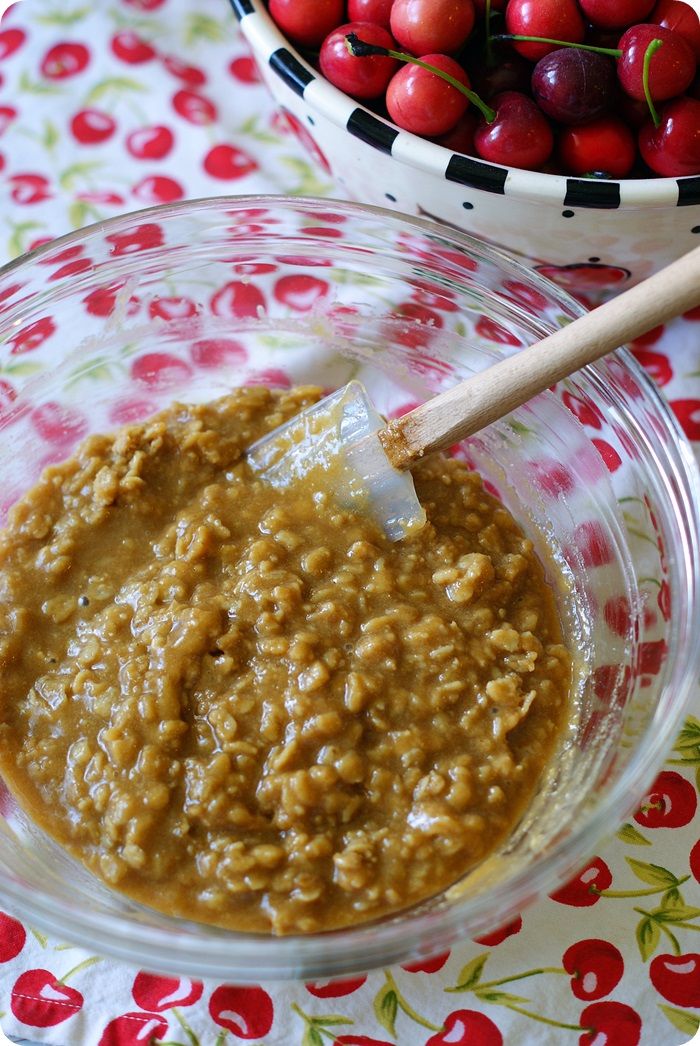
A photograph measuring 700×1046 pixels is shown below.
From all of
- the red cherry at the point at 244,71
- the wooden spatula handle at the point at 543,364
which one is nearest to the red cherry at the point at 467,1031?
the wooden spatula handle at the point at 543,364

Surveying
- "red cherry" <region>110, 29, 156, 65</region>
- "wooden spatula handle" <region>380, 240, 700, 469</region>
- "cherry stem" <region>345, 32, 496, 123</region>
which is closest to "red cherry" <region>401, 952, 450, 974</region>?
"wooden spatula handle" <region>380, 240, 700, 469</region>

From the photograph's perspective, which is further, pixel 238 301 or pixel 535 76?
pixel 238 301

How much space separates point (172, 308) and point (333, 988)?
176 cm

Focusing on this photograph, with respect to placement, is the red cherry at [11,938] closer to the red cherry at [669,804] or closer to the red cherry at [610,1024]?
the red cherry at [610,1024]

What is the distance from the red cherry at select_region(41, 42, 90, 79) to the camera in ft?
11.2

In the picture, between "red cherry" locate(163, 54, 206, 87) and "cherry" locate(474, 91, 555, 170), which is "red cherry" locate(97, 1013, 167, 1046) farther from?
"red cherry" locate(163, 54, 206, 87)

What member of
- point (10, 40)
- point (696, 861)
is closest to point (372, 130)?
point (10, 40)

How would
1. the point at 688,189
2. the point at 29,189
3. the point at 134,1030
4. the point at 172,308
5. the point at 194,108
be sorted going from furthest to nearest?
1. the point at 194,108
2. the point at 29,189
3. the point at 172,308
4. the point at 688,189
5. the point at 134,1030

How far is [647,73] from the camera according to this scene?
104 inches

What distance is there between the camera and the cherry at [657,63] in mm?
2678

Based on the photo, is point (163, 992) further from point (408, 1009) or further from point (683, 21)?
point (683, 21)

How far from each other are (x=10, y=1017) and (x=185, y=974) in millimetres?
609

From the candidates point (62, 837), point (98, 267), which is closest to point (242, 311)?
point (98, 267)

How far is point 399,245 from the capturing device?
2838 millimetres
